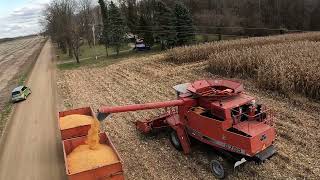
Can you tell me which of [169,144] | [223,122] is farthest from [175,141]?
[223,122]

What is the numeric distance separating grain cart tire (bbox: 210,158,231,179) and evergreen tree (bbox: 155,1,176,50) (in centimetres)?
3913

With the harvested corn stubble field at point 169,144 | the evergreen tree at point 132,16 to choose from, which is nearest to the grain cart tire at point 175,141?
the harvested corn stubble field at point 169,144

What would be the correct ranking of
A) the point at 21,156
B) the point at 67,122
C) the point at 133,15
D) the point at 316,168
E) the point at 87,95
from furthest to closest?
the point at 133,15
the point at 87,95
the point at 21,156
the point at 67,122
the point at 316,168

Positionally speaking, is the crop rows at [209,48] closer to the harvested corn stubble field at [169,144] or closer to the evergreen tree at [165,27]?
the harvested corn stubble field at [169,144]

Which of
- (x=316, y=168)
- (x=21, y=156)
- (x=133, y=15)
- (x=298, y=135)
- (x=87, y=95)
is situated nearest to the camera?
(x=316, y=168)

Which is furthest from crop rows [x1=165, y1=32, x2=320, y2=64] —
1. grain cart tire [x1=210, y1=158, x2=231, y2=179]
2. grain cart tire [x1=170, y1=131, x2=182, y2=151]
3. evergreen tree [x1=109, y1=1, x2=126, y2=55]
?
grain cart tire [x1=210, y1=158, x2=231, y2=179]

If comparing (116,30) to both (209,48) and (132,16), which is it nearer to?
(209,48)

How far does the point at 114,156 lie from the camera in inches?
497

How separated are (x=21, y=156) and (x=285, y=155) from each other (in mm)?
11754

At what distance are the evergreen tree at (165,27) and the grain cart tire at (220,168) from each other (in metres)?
39.1

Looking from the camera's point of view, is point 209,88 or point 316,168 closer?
point 316,168

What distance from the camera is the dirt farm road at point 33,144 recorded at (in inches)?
600

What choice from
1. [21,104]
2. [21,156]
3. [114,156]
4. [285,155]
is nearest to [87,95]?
[21,104]

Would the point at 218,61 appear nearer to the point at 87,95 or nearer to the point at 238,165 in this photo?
the point at 87,95
